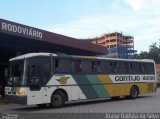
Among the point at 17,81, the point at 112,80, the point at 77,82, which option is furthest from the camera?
the point at 112,80

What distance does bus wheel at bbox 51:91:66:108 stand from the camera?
1914 centimetres

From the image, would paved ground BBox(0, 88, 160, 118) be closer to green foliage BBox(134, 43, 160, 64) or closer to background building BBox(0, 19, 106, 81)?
background building BBox(0, 19, 106, 81)

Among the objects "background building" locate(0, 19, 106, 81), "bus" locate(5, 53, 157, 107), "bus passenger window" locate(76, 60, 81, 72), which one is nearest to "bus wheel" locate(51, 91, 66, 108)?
"bus" locate(5, 53, 157, 107)

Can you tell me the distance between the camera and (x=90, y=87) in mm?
21469

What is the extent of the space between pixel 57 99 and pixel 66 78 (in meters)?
1.31

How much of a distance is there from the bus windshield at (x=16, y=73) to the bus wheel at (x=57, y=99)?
199 centimetres

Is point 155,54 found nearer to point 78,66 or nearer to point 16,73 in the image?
point 78,66

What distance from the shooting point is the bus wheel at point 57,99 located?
62.8ft

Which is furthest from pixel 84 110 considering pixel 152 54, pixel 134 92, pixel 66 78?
pixel 152 54

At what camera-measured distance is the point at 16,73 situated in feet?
61.4

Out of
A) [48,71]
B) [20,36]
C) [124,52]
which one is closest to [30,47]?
[20,36]

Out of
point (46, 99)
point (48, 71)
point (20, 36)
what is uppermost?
point (20, 36)

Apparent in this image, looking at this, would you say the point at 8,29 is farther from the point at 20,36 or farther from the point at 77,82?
the point at 77,82

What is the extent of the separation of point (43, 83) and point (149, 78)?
410 inches
